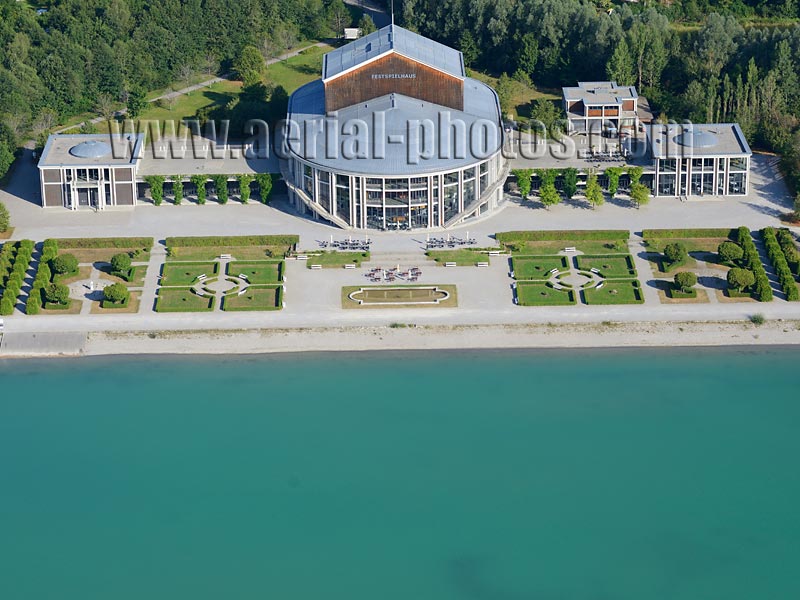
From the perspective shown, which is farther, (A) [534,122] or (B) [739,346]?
(A) [534,122]

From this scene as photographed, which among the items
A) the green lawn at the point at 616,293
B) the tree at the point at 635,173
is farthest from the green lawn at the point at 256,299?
the tree at the point at 635,173

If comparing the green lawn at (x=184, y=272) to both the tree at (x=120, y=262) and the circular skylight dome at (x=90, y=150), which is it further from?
the circular skylight dome at (x=90, y=150)

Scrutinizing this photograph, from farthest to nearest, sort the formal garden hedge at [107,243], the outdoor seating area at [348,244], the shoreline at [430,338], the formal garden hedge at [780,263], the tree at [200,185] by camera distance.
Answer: the tree at [200,185] < the formal garden hedge at [107,243] < the outdoor seating area at [348,244] < the formal garden hedge at [780,263] < the shoreline at [430,338]

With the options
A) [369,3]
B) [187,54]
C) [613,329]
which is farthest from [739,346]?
[369,3]

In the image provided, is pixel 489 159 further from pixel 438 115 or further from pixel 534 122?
pixel 534 122

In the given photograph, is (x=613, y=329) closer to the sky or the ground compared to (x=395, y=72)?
closer to the ground

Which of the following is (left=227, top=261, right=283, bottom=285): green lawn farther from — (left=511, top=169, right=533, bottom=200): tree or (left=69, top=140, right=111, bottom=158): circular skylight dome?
(left=511, top=169, right=533, bottom=200): tree

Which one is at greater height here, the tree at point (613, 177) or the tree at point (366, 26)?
the tree at point (366, 26)

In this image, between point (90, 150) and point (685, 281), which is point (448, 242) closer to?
point (685, 281)

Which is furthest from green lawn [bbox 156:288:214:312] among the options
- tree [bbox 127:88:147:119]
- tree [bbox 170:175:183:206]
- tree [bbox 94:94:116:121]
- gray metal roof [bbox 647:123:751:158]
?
gray metal roof [bbox 647:123:751:158]
